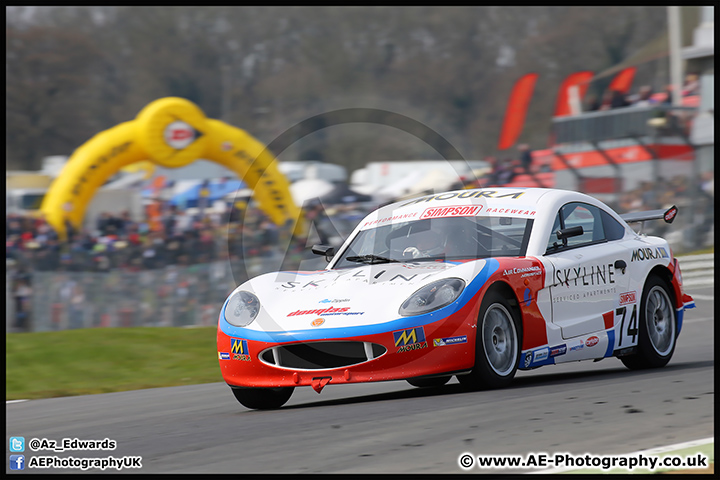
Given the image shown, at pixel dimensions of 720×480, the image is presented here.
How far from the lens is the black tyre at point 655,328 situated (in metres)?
7.53

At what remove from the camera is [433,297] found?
5.82 meters

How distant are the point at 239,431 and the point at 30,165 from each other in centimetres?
5237

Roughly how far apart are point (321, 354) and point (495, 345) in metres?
1.19

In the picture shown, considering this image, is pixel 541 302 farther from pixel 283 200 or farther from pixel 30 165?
pixel 30 165

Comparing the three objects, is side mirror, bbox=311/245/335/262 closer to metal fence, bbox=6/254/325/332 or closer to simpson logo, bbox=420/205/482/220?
simpson logo, bbox=420/205/482/220

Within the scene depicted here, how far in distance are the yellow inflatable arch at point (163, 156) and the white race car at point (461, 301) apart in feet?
41.4

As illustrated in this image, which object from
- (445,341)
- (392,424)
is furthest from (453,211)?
(392,424)

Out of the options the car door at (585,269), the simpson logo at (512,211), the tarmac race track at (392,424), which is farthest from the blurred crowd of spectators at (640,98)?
the tarmac race track at (392,424)

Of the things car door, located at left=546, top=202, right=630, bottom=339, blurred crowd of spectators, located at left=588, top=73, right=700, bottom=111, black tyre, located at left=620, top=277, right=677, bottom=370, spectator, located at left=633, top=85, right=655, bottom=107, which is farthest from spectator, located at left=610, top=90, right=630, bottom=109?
car door, located at left=546, top=202, right=630, bottom=339

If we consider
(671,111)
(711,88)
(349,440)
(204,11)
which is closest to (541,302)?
(349,440)

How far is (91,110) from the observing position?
181ft

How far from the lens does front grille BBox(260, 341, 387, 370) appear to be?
5742mm

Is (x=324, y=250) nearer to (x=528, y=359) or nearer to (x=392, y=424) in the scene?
(x=528, y=359)

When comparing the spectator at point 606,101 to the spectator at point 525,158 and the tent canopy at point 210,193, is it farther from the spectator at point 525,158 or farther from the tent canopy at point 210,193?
the tent canopy at point 210,193
